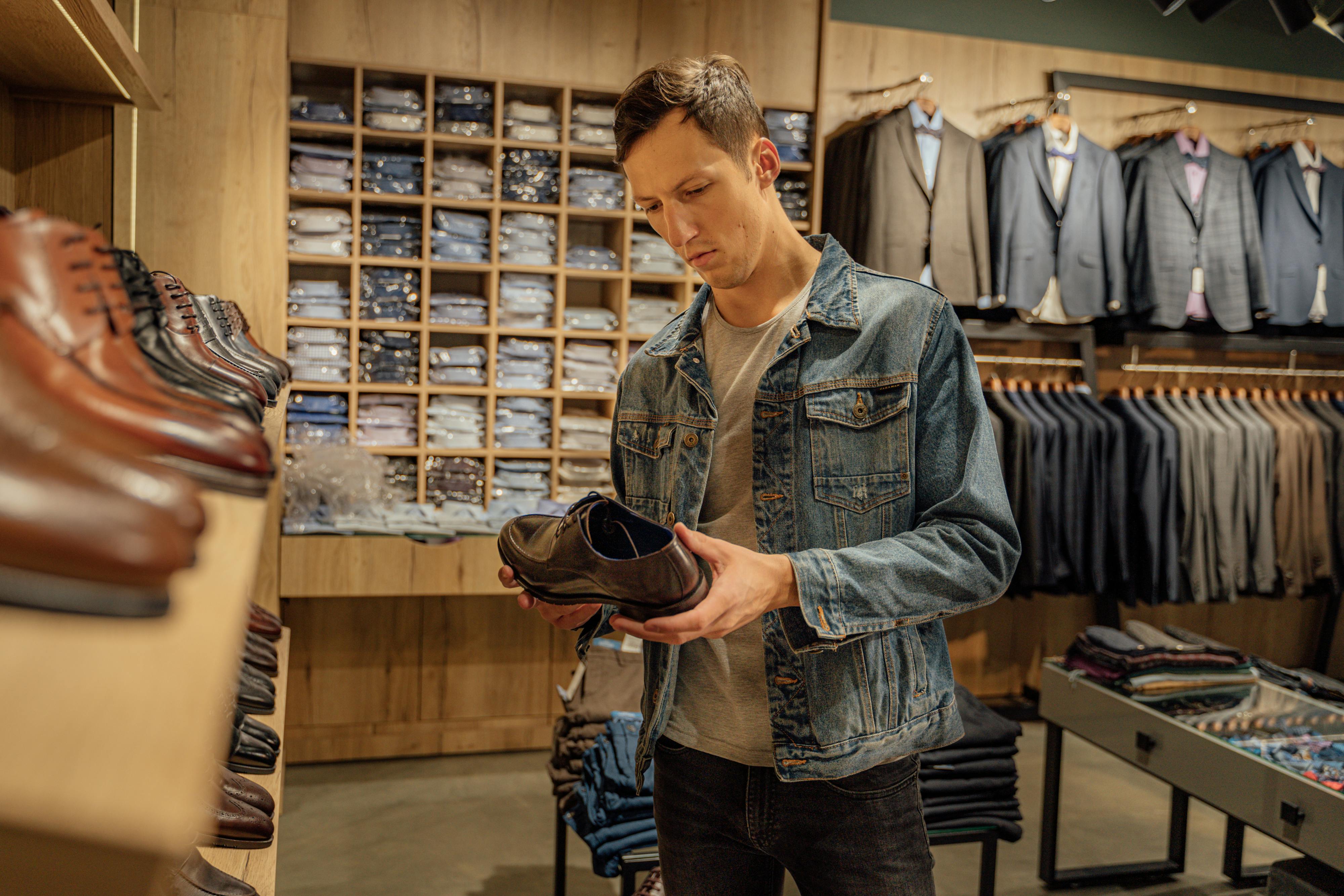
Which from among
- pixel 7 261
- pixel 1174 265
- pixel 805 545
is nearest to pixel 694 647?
pixel 805 545

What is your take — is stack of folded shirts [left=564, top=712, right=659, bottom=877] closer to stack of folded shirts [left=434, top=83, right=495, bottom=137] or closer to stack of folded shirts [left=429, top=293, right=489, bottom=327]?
stack of folded shirts [left=429, top=293, right=489, bottom=327]

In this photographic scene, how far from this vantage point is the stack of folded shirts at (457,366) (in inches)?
154

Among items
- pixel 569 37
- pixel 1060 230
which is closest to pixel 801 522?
pixel 569 37

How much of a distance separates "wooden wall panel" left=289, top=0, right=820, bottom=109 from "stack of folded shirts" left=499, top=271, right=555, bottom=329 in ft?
2.64

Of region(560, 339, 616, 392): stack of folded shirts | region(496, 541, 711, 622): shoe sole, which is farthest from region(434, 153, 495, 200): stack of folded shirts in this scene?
region(496, 541, 711, 622): shoe sole

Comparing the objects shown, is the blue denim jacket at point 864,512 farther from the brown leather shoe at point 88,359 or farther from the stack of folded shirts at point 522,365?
the stack of folded shirts at point 522,365

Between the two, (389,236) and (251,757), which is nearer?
(251,757)

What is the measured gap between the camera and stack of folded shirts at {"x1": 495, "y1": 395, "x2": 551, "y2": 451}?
398 cm

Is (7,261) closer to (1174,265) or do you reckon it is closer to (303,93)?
(303,93)

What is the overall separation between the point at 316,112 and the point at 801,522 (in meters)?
3.15

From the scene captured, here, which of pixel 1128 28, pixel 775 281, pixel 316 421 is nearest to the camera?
pixel 775 281

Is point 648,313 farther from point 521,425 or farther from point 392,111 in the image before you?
point 392,111

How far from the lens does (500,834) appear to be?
3248 mm

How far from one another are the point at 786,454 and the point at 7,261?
3.03 ft
